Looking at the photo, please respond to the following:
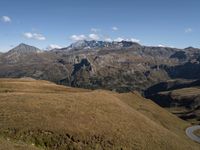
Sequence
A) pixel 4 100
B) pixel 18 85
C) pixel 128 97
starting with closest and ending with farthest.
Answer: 1. pixel 4 100
2. pixel 18 85
3. pixel 128 97

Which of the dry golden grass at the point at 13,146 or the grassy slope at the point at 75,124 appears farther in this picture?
the grassy slope at the point at 75,124

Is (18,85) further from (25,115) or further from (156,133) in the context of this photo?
(156,133)

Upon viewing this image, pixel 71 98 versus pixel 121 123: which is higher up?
pixel 71 98

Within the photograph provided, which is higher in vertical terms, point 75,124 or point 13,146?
point 75,124

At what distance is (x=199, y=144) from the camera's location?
85812 mm

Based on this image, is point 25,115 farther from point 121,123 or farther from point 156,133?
point 156,133

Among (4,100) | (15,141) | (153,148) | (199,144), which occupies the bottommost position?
(199,144)

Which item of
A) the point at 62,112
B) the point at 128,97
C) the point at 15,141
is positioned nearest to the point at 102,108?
the point at 62,112

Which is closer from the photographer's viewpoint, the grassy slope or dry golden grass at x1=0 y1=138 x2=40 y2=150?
dry golden grass at x1=0 y1=138 x2=40 y2=150

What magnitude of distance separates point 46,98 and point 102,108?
12.5 meters

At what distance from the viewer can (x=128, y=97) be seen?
386 ft

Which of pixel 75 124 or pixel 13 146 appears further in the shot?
pixel 75 124

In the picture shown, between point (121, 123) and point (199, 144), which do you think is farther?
point (199, 144)

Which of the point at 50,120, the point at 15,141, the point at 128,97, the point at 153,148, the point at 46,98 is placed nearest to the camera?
the point at 15,141
